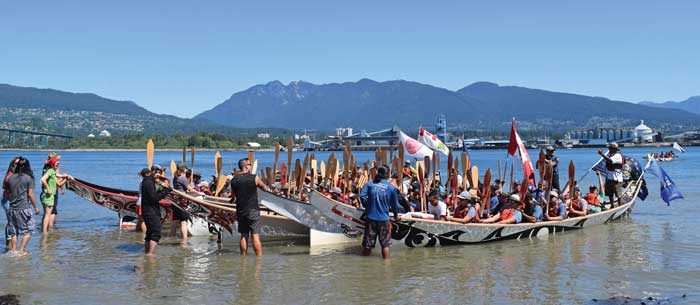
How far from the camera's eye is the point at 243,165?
494 inches

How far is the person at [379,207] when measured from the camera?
1259 cm

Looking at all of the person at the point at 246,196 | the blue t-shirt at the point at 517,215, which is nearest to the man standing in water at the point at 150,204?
the person at the point at 246,196

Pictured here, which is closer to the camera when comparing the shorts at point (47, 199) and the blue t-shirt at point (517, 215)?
the shorts at point (47, 199)

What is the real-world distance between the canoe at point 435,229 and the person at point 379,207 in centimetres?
60

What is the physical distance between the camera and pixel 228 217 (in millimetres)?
14750

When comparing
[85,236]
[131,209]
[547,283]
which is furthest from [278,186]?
[547,283]

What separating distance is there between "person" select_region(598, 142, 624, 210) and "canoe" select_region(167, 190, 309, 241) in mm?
9495

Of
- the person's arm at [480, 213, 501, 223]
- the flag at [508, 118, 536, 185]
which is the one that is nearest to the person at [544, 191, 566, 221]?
the flag at [508, 118, 536, 185]

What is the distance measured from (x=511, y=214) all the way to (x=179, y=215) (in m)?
7.54

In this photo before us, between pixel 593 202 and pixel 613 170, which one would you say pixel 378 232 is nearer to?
pixel 593 202

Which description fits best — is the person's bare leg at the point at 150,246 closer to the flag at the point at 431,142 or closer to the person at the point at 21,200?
the person at the point at 21,200

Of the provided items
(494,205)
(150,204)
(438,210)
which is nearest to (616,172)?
(494,205)

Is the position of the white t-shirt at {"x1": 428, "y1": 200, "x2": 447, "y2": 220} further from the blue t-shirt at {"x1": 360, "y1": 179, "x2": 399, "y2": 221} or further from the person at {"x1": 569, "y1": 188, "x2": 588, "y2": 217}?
the person at {"x1": 569, "y1": 188, "x2": 588, "y2": 217}

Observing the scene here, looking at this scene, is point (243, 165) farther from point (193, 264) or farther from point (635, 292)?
point (635, 292)
